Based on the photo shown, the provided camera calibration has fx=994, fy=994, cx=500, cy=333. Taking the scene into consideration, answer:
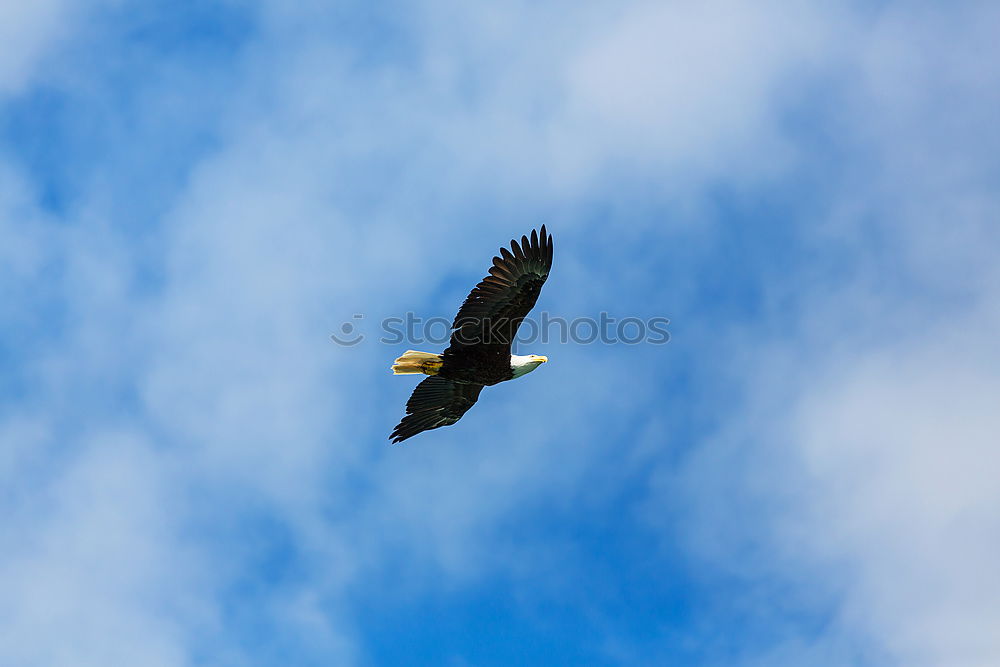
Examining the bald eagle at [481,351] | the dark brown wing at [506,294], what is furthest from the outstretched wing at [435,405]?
the dark brown wing at [506,294]

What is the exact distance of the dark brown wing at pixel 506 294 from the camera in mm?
14078

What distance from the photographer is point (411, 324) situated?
651 inches

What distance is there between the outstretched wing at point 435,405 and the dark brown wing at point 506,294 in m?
1.15

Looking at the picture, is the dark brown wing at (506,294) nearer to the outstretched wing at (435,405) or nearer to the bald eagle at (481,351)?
the bald eagle at (481,351)

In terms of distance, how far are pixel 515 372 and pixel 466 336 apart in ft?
3.64

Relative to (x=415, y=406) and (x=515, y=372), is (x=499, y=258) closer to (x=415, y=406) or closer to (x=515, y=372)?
(x=515, y=372)

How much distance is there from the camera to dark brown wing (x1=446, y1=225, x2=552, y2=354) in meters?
14.1

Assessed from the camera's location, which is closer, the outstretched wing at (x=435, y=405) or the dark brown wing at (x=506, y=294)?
the dark brown wing at (x=506, y=294)

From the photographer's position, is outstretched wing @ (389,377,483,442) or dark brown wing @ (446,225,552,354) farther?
outstretched wing @ (389,377,483,442)

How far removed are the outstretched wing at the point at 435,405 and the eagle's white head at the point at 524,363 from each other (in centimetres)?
74

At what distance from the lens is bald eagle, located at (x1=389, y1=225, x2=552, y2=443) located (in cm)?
1412

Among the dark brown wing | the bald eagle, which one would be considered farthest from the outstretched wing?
the dark brown wing

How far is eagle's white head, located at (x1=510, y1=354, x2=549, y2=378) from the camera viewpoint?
15.2 m

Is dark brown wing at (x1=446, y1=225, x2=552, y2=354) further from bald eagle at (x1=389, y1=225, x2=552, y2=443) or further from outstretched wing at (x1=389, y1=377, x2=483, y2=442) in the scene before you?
outstretched wing at (x1=389, y1=377, x2=483, y2=442)
